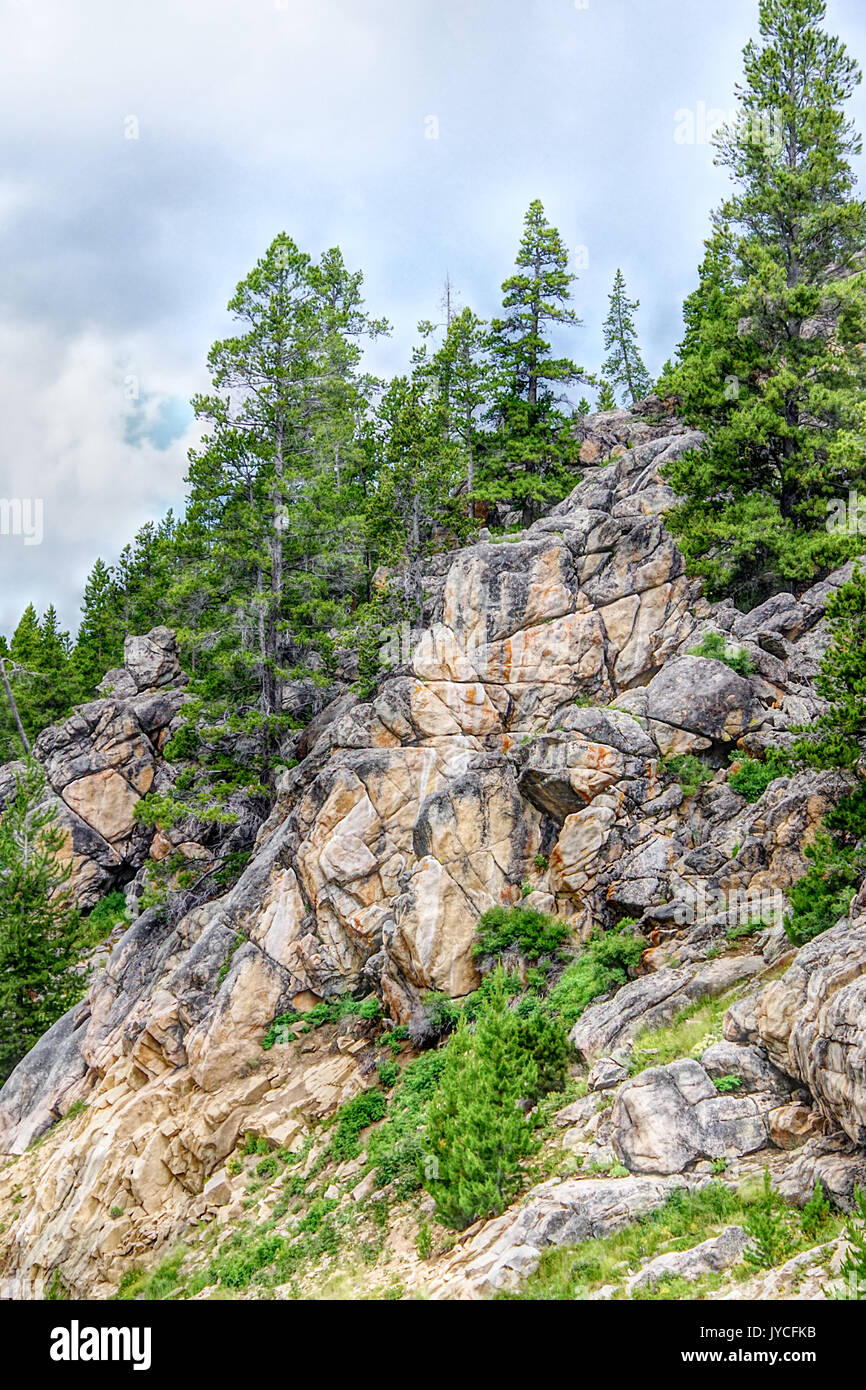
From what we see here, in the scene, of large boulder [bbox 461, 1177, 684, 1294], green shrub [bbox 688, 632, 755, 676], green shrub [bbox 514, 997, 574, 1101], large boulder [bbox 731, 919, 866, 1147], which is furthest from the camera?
green shrub [bbox 688, 632, 755, 676]

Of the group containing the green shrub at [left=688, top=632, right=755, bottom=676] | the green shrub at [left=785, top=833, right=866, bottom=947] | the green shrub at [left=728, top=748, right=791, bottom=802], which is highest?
the green shrub at [left=688, top=632, right=755, bottom=676]

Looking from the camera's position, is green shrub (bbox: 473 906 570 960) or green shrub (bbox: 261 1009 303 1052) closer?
green shrub (bbox: 473 906 570 960)

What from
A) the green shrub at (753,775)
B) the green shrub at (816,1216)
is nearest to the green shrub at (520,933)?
the green shrub at (753,775)

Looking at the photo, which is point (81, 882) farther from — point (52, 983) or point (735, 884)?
point (735, 884)

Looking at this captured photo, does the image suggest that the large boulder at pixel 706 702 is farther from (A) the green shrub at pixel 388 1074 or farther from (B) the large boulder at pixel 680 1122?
(A) the green shrub at pixel 388 1074

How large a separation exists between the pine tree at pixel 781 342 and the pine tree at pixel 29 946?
86.2 feet

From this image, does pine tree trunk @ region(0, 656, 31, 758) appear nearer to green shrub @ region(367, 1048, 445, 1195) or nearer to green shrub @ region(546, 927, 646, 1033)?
green shrub @ region(367, 1048, 445, 1195)

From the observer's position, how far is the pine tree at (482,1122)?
41.3 ft

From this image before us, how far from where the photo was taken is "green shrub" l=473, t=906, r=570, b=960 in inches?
733

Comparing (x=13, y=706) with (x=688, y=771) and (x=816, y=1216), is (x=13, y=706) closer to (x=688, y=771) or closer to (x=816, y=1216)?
(x=688, y=771)

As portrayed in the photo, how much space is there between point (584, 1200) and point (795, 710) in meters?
13.2

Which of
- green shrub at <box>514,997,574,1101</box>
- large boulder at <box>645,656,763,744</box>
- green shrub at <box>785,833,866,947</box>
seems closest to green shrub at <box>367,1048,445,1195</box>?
green shrub at <box>514,997,574,1101</box>

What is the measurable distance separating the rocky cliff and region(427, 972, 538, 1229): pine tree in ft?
2.02

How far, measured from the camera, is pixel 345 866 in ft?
72.4
